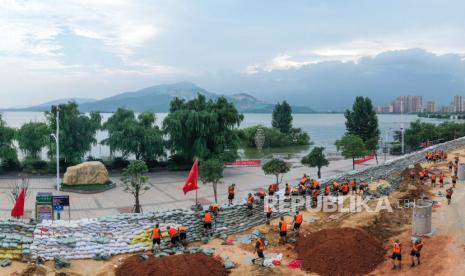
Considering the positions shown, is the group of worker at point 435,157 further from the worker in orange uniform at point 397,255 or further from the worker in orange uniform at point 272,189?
the worker in orange uniform at point 397,255

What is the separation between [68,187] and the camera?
2841cm

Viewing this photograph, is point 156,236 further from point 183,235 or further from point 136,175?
point 136,175

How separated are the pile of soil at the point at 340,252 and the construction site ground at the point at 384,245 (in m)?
0.34

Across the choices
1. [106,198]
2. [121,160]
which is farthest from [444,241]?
[121,160]

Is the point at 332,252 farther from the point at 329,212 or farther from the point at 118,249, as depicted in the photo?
the point at 118,249

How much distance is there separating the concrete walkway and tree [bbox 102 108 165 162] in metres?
2.80

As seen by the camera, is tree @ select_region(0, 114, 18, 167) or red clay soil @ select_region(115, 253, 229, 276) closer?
red clay soil @ select_region(115, 253, 229, 276)

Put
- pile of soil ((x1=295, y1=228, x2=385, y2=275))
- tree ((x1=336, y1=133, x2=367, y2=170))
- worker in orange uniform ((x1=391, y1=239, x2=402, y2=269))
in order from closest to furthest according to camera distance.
→ worker in orange uniform ((x1=391, y1=239, x2=402, y2=269))
pile of soil ((x1=295, y1=228, x2=385, y2=275))
tree ((x1=336, y1=133, x2=367, y2=170))

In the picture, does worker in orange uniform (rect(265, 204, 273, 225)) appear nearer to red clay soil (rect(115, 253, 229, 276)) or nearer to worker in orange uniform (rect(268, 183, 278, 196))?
worker in orange uniform (rect(268, 183, 278, 196))

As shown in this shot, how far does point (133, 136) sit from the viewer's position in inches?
1465

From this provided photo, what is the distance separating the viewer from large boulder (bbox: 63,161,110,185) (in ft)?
94.7

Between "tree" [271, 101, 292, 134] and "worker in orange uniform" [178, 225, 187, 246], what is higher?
"tree" [271, 101, 292, 134]

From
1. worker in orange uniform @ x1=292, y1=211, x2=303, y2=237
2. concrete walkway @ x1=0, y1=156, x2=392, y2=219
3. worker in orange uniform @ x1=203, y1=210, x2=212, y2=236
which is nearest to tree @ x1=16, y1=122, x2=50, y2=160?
concrete walkway @ x1=0, y1=156, x2=392, y2=219

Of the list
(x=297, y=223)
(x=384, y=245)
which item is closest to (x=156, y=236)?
(x=297, y=223)
